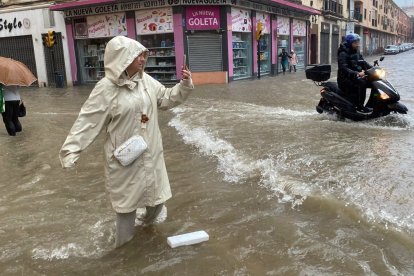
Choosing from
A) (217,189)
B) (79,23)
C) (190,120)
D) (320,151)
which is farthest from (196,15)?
(217,189)

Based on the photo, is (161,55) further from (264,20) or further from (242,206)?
(242,206)

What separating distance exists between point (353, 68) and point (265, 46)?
16.6 meters

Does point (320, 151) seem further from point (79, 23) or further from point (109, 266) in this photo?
point (79, 23)

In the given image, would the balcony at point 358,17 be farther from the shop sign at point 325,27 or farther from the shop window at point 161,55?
the shop window at point 161,55

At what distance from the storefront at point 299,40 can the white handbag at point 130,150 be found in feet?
86.8

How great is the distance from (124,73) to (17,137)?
6.33 meters

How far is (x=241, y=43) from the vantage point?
→ 21938 millimetres

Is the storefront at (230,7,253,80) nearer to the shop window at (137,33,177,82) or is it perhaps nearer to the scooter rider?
the shop window at (137,33,177,82)

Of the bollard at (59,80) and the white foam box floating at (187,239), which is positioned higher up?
the bollard at (59,80)

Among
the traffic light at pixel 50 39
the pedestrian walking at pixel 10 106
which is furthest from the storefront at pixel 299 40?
the pedestrian walking at pixel 10 106

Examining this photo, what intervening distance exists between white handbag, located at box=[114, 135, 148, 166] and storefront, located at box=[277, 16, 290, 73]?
23.7 metres

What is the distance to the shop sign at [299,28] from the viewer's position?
2862cm

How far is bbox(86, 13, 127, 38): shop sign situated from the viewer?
20766 millimetres

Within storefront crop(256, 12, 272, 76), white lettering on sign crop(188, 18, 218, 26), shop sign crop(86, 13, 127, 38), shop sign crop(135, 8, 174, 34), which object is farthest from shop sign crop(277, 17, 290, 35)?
shop sign crop(86, 13, 127, 38)
